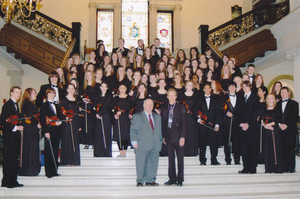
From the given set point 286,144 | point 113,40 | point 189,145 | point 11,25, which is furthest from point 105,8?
point 286,144

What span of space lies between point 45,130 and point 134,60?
12.3 ft

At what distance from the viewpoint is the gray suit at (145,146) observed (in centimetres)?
567

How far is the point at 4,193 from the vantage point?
219 inches

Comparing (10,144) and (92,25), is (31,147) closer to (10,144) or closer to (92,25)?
(10,144)

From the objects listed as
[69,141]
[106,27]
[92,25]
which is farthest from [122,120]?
[106,27]

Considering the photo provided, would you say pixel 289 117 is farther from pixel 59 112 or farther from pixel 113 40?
pixel 113 40

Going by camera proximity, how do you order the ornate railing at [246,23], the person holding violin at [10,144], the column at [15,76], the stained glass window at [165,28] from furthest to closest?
the stained glass window at [165,28] → the column at [15,76] → the ornate railing at [246,23] → the person holding violin at [10,144]

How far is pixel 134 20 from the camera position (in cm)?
1517

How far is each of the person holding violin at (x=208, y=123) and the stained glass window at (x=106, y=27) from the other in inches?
342

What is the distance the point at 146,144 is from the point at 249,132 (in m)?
2.23

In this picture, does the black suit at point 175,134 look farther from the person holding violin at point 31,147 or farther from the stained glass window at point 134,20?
the stained glass window at point 134,20

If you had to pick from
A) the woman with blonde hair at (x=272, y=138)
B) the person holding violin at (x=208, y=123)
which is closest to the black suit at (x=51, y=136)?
the person holding violin at (x=208, y=123)

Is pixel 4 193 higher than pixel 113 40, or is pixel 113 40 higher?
pixel 113 40

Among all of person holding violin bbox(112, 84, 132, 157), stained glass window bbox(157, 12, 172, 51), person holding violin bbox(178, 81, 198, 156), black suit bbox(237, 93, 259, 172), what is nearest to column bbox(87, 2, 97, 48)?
stained glass window bbox(157, 12, 172, 51)
